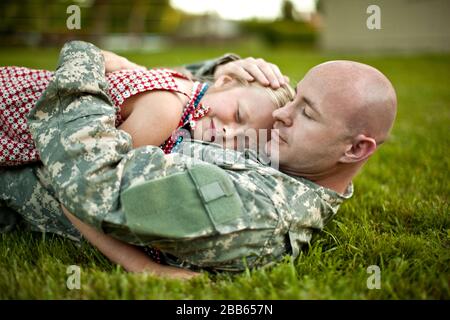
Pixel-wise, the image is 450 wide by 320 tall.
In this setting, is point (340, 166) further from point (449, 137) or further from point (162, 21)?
point (162, 21)

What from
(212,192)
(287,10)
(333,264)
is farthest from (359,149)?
(287,10)

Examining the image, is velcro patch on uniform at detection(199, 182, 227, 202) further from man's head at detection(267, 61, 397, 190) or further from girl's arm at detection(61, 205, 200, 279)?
man's head at detection(267, 61, 397, 190)

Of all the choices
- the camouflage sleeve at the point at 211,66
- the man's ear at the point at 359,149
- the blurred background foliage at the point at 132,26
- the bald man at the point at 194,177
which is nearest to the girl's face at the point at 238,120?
the bald man at the point at 194,177

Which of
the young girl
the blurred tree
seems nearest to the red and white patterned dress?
the young girl

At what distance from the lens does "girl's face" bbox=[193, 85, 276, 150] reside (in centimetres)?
233

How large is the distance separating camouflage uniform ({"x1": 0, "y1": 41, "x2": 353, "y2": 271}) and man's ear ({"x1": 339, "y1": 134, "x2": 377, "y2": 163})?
0.25 meters

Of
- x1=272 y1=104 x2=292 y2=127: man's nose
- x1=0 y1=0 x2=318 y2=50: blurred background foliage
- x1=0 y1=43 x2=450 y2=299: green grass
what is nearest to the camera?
x1=0 y1=43 x2=450 y2=299: green grass

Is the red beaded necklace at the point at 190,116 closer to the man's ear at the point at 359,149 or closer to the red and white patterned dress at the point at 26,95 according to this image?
the red and white patterned dress at the point at 26,95

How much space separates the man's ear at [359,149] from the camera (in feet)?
6.62

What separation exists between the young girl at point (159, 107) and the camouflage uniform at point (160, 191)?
5.8 inches
